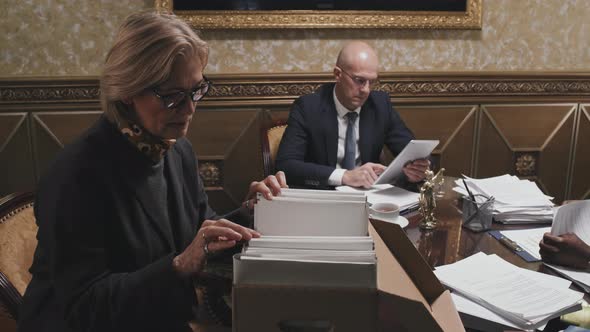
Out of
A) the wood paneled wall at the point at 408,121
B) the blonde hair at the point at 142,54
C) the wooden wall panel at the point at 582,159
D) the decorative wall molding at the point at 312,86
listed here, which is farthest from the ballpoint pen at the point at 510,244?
the wooden wall panel at the point at 582,159

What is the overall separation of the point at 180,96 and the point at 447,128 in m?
2.31

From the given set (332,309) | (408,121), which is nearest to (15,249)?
(332,309)

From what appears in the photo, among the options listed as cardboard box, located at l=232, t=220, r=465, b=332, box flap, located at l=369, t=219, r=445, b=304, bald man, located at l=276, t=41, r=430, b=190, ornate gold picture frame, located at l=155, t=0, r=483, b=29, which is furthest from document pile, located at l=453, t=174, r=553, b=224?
ornate gold picture frame, located at l=155, t=0, r=483, b=29

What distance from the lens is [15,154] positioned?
9.43 feet

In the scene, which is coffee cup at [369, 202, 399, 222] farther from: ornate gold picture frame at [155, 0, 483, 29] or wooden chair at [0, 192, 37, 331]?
ornate gold picture frame at [155, 0, 483, 29]

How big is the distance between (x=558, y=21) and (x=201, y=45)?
271 cm

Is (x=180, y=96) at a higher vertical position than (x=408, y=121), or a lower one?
higher

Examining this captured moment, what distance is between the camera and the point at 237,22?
9.34 feet

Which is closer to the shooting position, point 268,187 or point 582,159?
point 268,187

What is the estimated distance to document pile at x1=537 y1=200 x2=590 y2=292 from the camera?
48.5 inches

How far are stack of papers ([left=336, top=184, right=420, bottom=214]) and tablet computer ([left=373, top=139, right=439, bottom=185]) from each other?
0.03 meters

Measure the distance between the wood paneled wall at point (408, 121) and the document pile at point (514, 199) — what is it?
1.31 meters

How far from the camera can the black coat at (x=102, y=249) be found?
1.05 m

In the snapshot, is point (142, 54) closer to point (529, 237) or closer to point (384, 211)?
point (384, 211)
